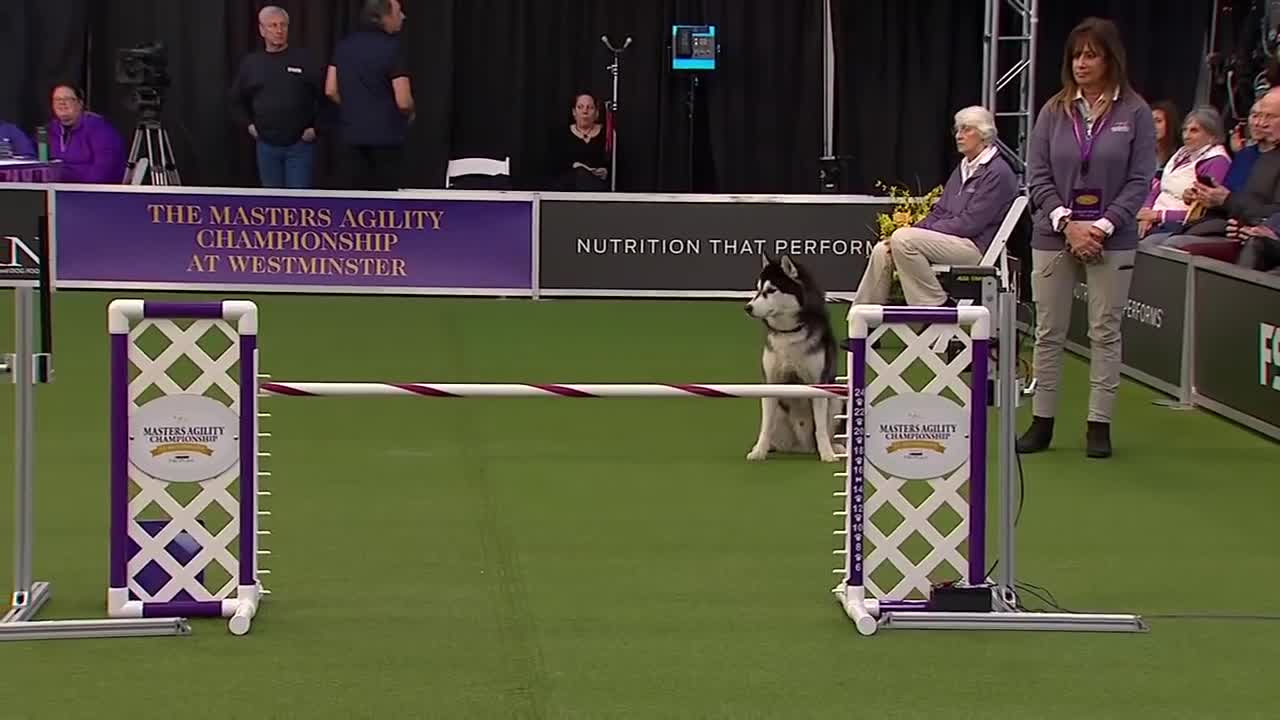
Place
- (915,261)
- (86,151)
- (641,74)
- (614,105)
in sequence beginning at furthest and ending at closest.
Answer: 1. (641,74)
2. (614,105)
3. (86,151)
4. (915,261)

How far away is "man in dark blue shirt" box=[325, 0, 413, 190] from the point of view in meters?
13.4

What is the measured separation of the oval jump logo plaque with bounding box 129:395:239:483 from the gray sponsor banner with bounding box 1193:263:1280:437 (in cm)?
481

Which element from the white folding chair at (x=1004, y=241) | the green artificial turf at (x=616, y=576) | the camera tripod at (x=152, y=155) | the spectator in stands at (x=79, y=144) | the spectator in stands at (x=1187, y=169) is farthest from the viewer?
the spectator in stands at (x=79, y=144)

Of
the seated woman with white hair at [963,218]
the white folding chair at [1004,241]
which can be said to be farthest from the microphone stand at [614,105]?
the white folding chair at [1004,241]

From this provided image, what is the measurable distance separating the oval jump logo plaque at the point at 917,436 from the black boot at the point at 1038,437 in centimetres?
280

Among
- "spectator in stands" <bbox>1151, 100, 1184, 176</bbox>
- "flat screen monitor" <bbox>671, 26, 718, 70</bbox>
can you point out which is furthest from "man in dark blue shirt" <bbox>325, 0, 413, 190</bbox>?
"spectator in stands" <bbox>1151, 100, 1184, 176</bbox>

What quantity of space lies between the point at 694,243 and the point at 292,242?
9.11ft

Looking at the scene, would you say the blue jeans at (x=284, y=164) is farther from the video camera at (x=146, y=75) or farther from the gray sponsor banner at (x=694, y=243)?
the gray sponsor banner at (x=694, y=243)

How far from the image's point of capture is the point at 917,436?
5000 mm

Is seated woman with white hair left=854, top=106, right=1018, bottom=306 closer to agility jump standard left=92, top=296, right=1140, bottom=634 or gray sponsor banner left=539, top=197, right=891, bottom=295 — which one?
gray sponsor banner left=539, top=197, right=891, bottom=295

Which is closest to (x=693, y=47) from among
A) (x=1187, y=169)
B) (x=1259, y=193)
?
(x=1187, y=169)

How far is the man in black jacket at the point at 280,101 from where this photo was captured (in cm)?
1374

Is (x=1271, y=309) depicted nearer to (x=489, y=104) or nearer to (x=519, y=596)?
(x=519, y=596)

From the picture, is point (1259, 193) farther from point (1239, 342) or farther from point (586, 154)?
point (586, 154)
